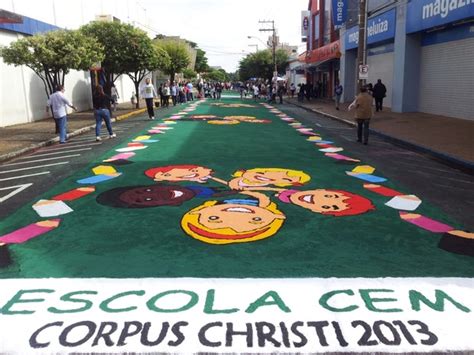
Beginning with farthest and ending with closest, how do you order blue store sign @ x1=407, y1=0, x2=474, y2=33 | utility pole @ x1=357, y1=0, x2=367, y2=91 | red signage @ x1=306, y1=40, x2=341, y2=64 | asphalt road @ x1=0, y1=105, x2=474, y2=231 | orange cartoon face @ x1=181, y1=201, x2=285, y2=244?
red signage @ x1=306, y1=40, x2=341, y2=64 < utility pole @ x1=357, y1=0, x2=367, y2=91 < blue store sign @ x1=407, y1=0, x2=474, y2=33 < asphalt road @ x1=0, y1=105, x2=474, y2=231 < orange cartoon face @ x1=181, y1=201, x2=285, y2=244

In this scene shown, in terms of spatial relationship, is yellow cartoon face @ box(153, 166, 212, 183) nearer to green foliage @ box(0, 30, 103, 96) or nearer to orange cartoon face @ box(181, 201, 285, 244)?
orange cartoon face @ box(181, 201, 285, 244)

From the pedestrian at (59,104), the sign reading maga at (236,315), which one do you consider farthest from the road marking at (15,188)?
the pedestrian at (59,104)

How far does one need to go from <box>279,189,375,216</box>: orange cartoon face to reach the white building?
1694 centimetres

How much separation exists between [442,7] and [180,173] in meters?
15.5

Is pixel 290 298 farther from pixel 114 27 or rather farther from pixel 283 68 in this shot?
pixel 283 68

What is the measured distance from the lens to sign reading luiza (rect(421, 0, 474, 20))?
704 inches

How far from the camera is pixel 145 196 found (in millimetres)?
7711

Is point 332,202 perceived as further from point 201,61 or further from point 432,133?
point 201,61

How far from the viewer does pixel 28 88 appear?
2283cm

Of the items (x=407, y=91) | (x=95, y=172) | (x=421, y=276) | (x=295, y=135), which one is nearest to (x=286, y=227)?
(x=421, y=276)

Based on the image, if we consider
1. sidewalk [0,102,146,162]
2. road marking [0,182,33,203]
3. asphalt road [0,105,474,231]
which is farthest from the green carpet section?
sidewalk [0,102,146,162]

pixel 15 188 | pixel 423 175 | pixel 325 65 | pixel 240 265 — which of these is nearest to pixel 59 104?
pixel 15 188

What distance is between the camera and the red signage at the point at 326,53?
3688cm

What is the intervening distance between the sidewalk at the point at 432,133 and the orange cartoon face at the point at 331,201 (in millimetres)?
4035
